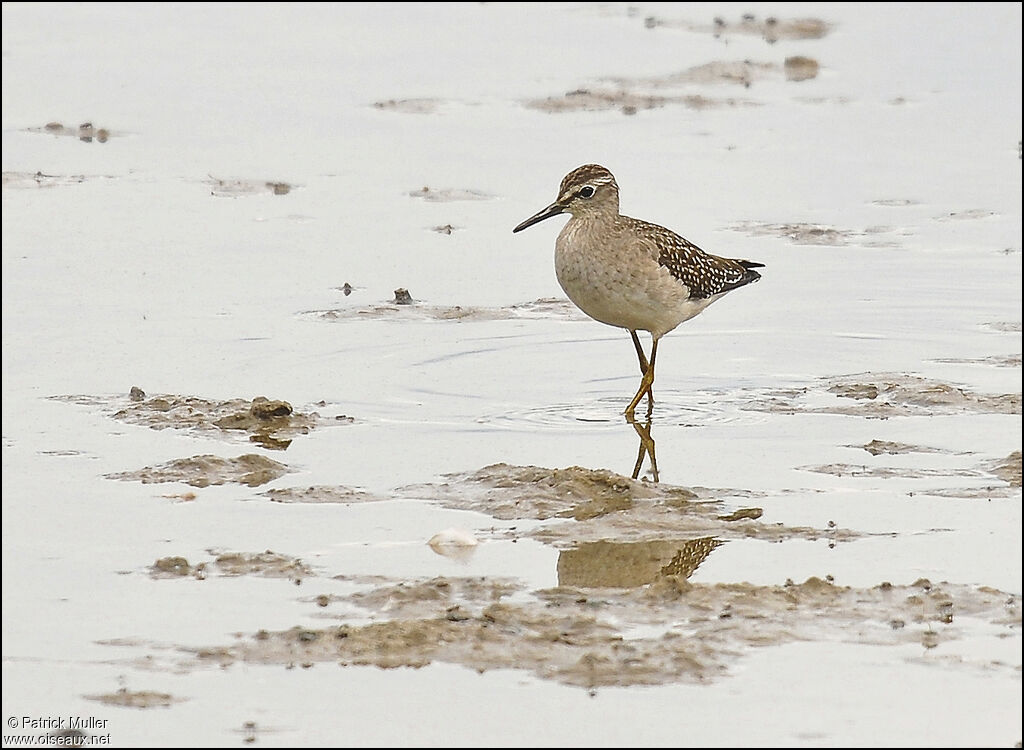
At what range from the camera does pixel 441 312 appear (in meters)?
13.4

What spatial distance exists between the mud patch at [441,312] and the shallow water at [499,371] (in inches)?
1.6

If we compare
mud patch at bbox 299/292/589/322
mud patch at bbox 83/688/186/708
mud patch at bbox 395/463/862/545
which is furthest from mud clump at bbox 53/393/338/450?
mud patch at bbox 83/688/186/708

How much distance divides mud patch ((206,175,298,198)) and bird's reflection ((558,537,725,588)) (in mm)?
7996

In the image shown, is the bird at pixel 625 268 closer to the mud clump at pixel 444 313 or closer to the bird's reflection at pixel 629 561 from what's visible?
the mud clump at pixel 444 313

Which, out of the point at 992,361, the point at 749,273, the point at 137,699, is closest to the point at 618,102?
the point at 749,273

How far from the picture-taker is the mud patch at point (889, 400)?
36.8 feet

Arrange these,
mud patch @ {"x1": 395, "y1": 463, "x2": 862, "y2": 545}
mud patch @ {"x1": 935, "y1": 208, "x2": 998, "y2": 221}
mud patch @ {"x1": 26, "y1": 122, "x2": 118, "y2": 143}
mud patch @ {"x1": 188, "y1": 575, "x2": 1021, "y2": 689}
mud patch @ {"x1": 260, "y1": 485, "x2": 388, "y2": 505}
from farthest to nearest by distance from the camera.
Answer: mud patch @ {"x1": 26, "y1": 122, "x2": 118, "y2": 143}
mud patch @ {"x1": 935, "y1": 208, "x2": 998, "y2": 221}
mud patch @ {"x1": 260, "y1": 485, "x2": 388, "y2": 505}
mud patch @ {"x1": 395, "y1": 463, "x2": 862, "y2": 545}
mud patch @ {"x1": 188, "y1": 575, "x2": 1021, "y2": 689}

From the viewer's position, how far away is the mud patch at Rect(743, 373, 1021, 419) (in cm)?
1122

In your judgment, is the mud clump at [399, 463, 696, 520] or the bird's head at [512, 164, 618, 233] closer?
the mud clump at [399, 463, 696, 520]

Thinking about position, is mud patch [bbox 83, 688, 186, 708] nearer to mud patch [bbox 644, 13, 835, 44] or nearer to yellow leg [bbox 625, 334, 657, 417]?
yellow leg [bbox 625, 334, 657, 417]

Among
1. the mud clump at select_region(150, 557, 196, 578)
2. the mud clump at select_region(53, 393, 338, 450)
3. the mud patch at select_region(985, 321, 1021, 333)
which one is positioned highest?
the mud patch at select_region(985, 321, 1021, 333)

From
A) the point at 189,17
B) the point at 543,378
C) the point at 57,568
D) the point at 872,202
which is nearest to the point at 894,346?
the point at 543,378

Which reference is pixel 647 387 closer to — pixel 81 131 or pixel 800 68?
pixel 81 131

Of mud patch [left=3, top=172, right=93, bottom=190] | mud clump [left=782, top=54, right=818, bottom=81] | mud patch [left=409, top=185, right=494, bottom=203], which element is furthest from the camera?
mud clump [left=782, top=54, right=818, bottom=81]
